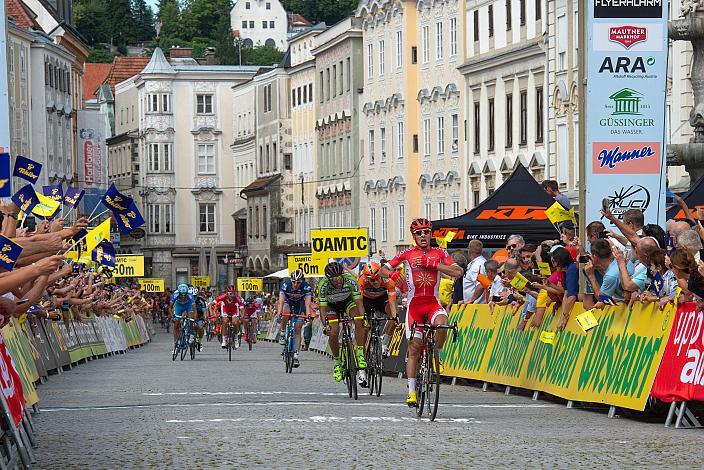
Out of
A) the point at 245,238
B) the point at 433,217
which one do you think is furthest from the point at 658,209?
the point at 245,238

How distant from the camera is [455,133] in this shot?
70875 millimetres

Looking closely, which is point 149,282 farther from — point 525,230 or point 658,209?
point 658,209

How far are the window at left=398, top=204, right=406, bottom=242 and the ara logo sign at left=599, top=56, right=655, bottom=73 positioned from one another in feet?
185

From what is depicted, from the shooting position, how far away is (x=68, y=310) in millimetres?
37000

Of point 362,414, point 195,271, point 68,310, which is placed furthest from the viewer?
point 195,271

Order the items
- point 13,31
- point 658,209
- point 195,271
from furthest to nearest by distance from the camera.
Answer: point 195,271
point 13,31
point 658,209

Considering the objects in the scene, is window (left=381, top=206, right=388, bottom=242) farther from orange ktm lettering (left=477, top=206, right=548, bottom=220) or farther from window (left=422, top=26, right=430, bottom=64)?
orange ktm lettering (left=477, top=206, right=548, bottom=220)

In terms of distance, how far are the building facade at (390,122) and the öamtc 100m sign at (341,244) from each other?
33.8 metres

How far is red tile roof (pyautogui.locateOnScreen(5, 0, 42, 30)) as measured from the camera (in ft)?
318

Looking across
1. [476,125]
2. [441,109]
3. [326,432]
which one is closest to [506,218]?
[326,432]

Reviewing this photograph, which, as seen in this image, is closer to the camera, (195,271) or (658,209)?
(658,209)

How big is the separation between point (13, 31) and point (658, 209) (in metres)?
71.4

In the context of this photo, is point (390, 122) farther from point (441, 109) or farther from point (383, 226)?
point (441, 109)

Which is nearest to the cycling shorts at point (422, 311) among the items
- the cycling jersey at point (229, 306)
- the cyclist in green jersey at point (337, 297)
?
the cyclist in green jersey at point (337, 297)
